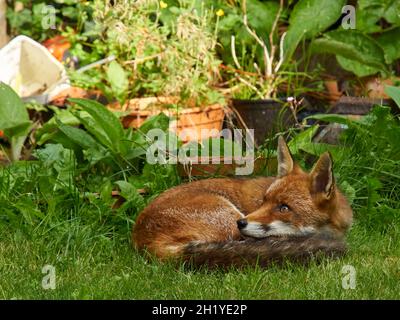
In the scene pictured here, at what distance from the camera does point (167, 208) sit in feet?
16.1

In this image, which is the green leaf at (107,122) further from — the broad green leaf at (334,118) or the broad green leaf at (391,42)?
the broad green leaf at (391,42)

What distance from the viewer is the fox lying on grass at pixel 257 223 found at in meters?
4.66

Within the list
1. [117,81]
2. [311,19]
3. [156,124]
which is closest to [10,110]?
[156,124]

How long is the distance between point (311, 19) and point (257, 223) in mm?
3804

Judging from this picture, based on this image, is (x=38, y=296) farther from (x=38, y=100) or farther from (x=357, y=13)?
(x=357, y=13)

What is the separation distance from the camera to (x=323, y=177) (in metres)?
4.86

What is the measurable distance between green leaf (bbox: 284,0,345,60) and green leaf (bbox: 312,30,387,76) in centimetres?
23

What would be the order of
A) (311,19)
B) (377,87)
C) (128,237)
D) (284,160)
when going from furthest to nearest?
(311,19) → (377,87) → (128,237) → (284,160)

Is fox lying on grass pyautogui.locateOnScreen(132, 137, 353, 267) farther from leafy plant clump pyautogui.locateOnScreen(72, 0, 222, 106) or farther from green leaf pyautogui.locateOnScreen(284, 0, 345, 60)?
green leaf pyautogui.locateOnScreen(284, 0, 345, 60)

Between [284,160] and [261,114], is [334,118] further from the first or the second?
[261,114]

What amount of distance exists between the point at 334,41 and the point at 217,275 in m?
3.75

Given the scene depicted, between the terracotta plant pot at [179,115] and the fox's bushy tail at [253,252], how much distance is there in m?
2.66

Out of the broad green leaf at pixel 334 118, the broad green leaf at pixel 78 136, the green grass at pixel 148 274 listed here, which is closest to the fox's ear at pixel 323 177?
the green grass at pixel 148 274

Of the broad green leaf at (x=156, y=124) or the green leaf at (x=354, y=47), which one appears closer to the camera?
the broad green leaf at (x=156, y=124)
